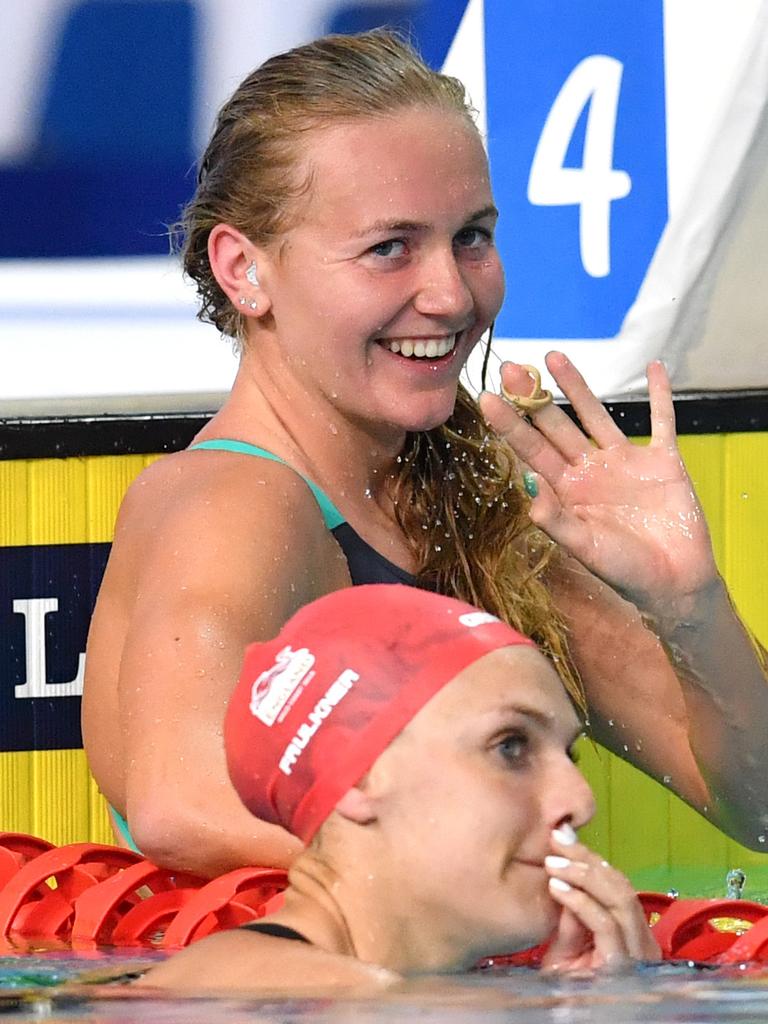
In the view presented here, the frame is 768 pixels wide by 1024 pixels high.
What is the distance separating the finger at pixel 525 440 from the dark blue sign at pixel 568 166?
55.8 inches

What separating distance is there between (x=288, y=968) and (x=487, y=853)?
20 centimetres

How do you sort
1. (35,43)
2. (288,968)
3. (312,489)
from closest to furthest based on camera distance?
(288,968)
(312,489)
(35,43)

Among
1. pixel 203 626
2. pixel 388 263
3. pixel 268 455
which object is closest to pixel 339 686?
pixel 203 626

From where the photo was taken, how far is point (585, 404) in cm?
232

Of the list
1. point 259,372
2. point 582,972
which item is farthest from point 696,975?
point 259,372

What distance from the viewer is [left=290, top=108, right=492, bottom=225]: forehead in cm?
247

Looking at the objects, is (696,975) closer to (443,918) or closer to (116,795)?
(443,918)

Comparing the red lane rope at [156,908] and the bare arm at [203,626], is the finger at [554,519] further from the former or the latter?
the red lane rope at [156,908]

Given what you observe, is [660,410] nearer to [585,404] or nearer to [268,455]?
[585,404]

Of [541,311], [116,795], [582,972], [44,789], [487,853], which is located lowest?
[44,789]

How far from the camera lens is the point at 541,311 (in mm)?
3695

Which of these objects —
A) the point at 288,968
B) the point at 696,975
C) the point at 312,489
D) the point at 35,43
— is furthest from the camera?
the point at 35,43

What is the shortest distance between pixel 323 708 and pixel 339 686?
1.0 inches

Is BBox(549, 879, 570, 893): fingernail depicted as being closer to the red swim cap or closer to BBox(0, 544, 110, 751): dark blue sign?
the red swim cap
